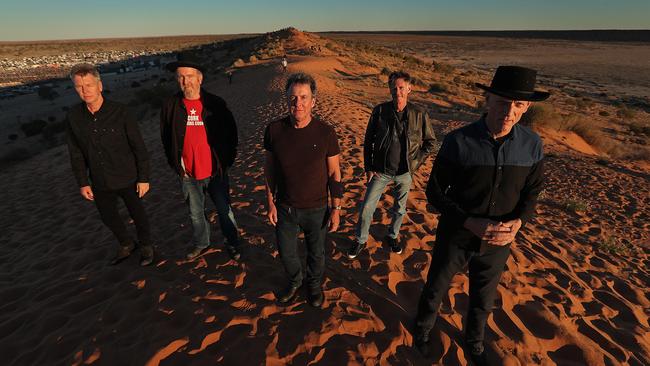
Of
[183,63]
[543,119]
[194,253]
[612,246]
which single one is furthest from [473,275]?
[543,119]

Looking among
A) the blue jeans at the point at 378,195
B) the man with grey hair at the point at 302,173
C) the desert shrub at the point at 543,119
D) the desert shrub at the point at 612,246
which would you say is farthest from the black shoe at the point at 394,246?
the desert shrub at the point at 543,119

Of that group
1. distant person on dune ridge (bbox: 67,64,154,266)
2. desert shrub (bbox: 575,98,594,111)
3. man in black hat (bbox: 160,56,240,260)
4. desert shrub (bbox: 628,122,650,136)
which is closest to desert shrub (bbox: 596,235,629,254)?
man in black hat (bbox: 160,56,240,260)

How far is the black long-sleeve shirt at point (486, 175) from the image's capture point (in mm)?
2035

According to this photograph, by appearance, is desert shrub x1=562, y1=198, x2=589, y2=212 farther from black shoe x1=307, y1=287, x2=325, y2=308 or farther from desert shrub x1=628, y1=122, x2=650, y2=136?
desert shrub x1=628, y1=122, x2=650, y2=136

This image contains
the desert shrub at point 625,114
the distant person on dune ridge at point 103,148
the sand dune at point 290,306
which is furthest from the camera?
the desert shrub at point 625,114

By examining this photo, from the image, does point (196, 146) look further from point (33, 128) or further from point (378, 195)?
point (33, 128)

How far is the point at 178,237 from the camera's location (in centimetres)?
473

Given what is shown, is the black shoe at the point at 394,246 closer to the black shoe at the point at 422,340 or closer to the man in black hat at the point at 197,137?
the black shoe at the point at 422,340

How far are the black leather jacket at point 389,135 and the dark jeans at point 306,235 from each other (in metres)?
1.02

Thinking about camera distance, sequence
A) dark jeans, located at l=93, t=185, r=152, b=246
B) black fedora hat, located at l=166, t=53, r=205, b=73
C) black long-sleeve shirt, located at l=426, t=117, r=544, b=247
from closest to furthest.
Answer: black long-sleeve shirt, located at l=426, t=117, r=544, b=247, black fedora hat, located at l=166, t=53, r=205, b=73, dark jeans, located at l=93, t=185, r=152, b=246

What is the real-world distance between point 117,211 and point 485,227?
12.5 feet

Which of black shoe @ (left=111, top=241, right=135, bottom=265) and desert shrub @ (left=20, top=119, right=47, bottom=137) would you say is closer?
black shoe @ (left=111, top=241, right=135, bottom=265)

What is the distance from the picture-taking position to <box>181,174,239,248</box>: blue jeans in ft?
11.6

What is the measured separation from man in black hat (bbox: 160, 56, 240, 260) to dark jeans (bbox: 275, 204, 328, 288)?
1109mm
